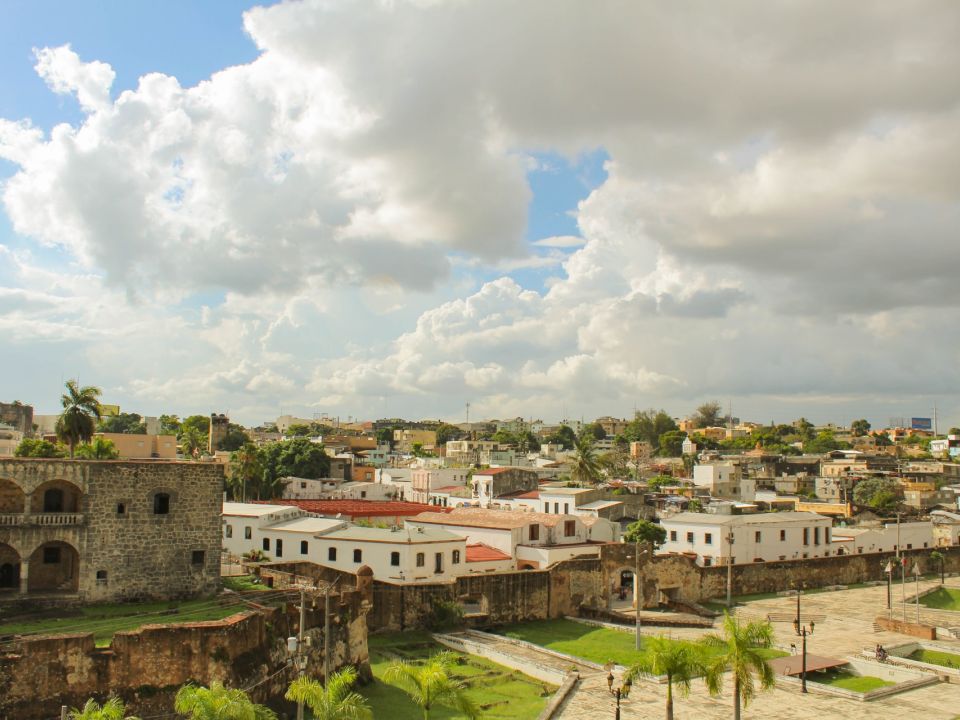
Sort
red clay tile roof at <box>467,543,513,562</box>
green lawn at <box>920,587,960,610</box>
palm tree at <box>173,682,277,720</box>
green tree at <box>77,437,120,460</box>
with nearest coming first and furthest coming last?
palm tree at <box>173,682,277,720</box>
red clay tile roof at <box>467,543,513,562</box>
green lawn at <box>920,587,960,610</box>
green tree at <box>77,437,120,460</box>

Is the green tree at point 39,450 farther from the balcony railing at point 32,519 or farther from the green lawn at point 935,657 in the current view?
the green lawn at point 935,657

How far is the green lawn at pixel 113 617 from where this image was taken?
26.0 meters

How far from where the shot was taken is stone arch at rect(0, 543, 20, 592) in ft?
104

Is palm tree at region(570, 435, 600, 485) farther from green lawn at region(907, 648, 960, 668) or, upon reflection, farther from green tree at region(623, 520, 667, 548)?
green lawn at region(907, 648, 960, 668)

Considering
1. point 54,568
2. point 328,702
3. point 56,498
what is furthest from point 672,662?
point 56,498

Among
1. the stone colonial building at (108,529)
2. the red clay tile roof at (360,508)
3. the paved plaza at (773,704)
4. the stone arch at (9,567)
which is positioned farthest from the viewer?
the red clay tile roof at (360,508)

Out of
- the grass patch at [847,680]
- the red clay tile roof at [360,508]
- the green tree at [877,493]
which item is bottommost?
the grass patch at [847,680]

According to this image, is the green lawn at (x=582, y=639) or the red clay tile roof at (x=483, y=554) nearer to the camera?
the green lawn at (x=582, y=639)

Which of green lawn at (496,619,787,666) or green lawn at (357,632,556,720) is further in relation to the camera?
green lawn at (496,619,787,666)

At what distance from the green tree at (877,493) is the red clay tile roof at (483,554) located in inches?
2342

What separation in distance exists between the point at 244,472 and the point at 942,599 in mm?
56594

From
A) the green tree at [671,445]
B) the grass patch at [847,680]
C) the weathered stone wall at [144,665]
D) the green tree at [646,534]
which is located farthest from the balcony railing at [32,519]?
the green tree at [671,445]

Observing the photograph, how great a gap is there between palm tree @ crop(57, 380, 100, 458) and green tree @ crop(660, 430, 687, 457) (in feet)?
472

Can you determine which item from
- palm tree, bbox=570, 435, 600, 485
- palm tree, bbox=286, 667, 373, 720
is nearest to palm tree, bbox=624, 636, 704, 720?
palm tree, bbox=286, 667, 373, 720
